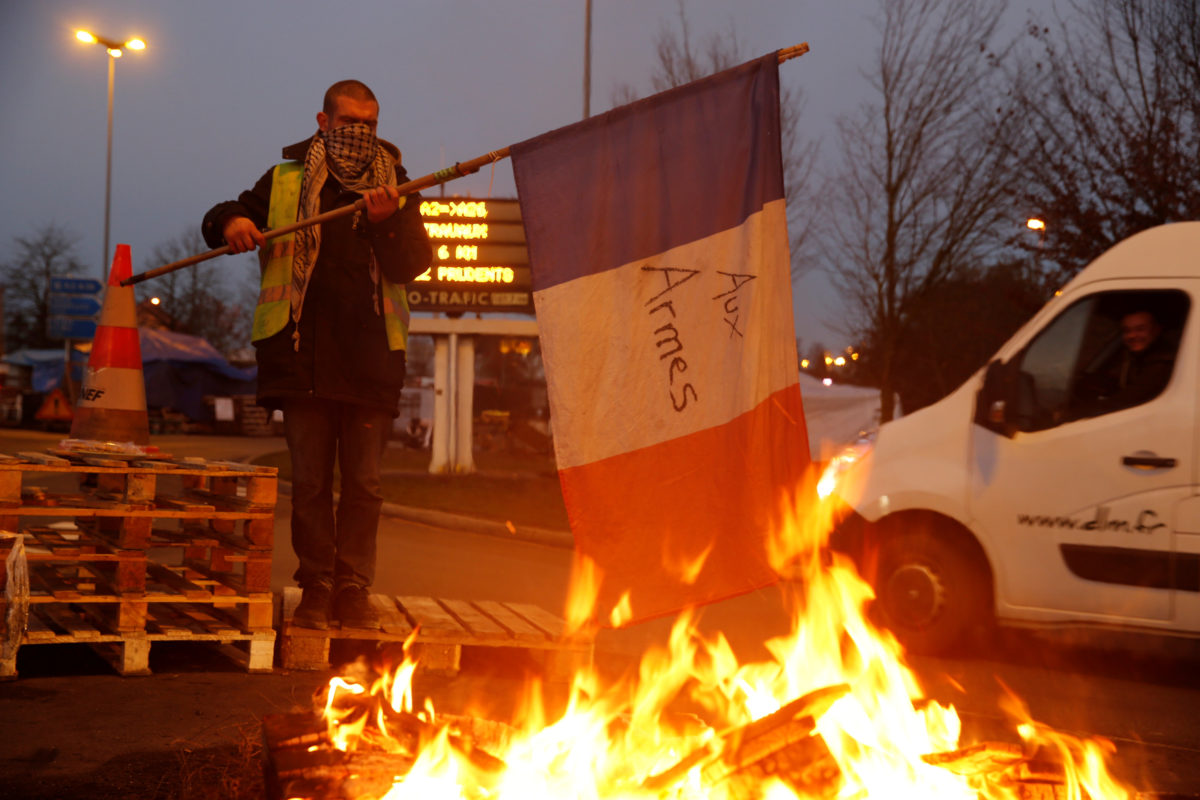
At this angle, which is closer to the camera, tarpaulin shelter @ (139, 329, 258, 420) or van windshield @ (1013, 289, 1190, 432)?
van windshield @ (1013, 289, 1190, 432)

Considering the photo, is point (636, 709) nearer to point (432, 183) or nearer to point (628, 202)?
point (628, 202)

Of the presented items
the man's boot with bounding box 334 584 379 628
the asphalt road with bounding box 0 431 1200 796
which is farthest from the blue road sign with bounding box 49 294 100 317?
the man's boot with bounding box 334 584 379 628

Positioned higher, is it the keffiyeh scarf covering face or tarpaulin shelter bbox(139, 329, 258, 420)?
tarpaulin shelter bbox(139, 329, 258, 420)

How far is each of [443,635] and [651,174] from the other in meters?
2.38

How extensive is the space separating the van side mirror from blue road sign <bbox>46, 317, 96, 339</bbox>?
87.8 feet

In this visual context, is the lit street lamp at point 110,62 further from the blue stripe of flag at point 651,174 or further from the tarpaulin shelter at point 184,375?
the blue stripe of flag at point 651,174

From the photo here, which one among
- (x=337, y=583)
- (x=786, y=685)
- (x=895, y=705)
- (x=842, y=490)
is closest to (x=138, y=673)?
(x=337, y=583)

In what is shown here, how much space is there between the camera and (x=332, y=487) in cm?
481

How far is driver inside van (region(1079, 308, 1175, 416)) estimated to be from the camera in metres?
5.92

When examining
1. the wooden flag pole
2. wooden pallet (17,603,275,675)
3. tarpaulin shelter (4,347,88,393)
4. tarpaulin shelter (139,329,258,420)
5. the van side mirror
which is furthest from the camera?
tarpaulin shelter (4,347,88,393)

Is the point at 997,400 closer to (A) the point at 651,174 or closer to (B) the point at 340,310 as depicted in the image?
(A) the point at 651,174

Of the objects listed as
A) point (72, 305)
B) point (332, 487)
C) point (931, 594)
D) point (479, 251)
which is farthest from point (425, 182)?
point (72, 305)

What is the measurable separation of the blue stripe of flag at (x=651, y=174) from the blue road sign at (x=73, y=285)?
27880 mm

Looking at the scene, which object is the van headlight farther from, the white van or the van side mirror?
the van side mirror
